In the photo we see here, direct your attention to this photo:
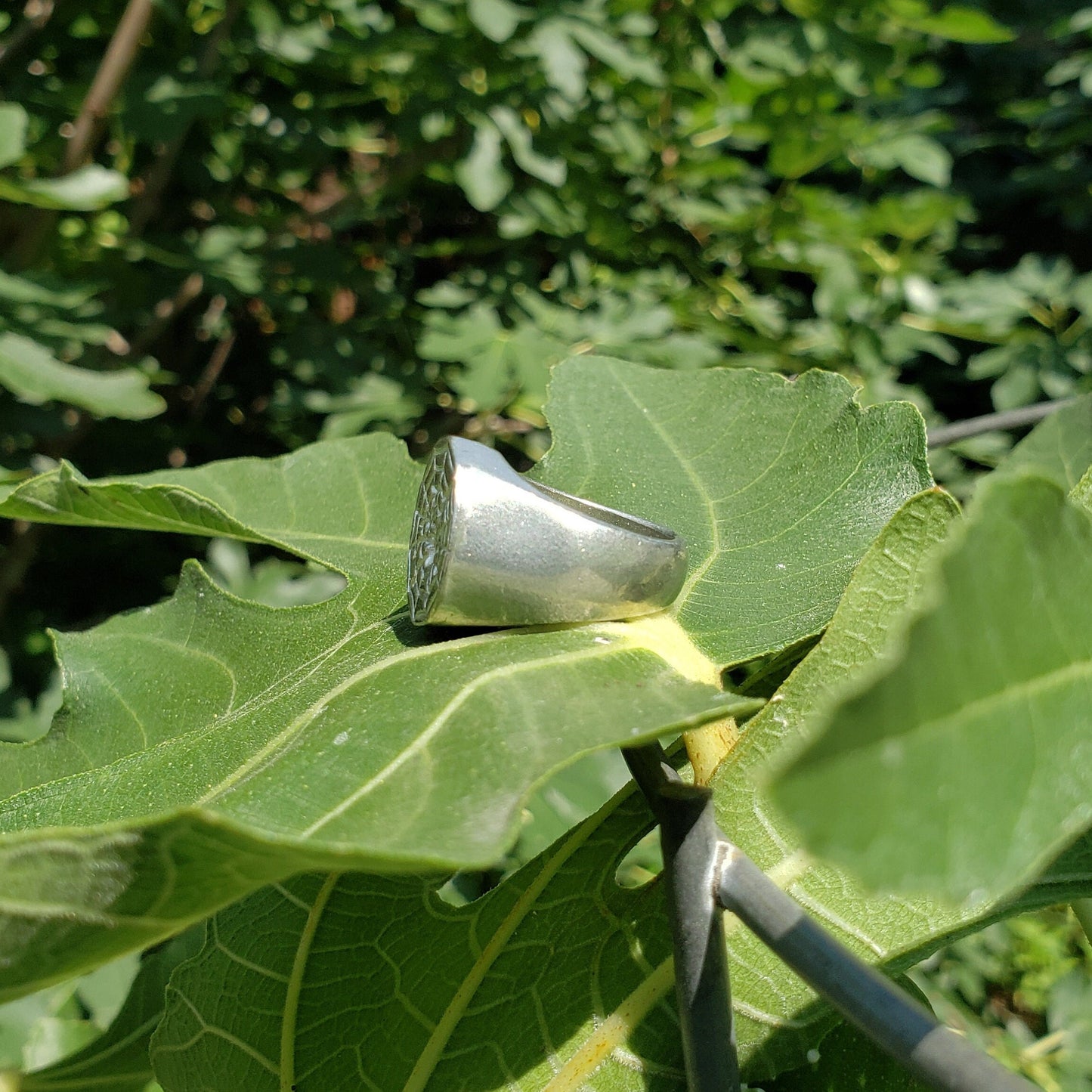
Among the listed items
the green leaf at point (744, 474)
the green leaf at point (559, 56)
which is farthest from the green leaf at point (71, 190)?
the green leaf at point (744, 474)

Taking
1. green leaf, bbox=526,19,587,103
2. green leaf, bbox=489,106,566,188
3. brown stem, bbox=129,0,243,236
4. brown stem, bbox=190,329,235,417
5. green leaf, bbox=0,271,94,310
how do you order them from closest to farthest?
green leaf, bbox=0,271,94,310
green leaf, bbox=526,19,587,103
green leaf, bbox=489,106,566,188
brown stem, bbox=129,0,243,236
brown stem, bbox=190,329,235,417

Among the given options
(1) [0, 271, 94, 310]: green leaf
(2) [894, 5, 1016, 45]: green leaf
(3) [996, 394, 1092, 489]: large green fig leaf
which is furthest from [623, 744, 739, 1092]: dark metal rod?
(2) [894, 5, 1016, 45]: green leaf

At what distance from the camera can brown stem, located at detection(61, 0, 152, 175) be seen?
4.81 feet

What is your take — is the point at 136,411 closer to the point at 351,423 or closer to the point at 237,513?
the point at 351,423

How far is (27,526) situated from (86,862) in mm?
1570

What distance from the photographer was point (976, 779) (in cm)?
24

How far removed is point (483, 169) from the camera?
1611 millimetres

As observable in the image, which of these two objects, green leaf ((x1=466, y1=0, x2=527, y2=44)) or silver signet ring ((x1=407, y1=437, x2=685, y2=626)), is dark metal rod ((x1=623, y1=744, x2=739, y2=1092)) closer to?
silver signet ring ((x1=407, y1=437, x2=685, y2=626))

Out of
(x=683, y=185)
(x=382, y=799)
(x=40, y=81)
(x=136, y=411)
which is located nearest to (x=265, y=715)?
(x=382, y=799)

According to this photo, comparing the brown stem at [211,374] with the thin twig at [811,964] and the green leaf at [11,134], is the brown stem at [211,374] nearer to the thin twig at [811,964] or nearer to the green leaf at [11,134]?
the green leaf at [11,134]

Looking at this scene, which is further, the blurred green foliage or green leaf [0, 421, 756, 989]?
the blurred green foliage

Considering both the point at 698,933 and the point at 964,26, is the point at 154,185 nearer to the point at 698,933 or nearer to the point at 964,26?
the point at 964,26

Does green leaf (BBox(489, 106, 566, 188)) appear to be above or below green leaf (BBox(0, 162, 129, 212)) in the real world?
above

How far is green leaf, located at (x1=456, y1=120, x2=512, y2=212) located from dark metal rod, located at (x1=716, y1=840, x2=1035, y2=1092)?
1.42 m
